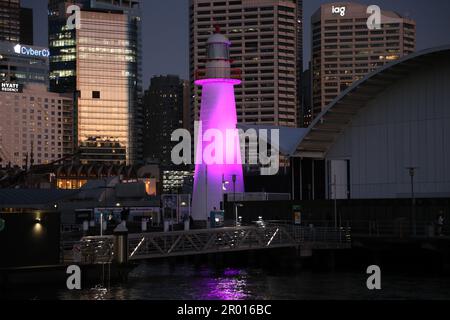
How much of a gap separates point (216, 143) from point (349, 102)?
61.7 ft

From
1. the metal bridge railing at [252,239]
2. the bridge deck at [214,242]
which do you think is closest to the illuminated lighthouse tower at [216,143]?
the metal bridge railing at [252,239]

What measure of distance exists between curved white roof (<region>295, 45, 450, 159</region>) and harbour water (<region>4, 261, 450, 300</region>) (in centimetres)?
1984

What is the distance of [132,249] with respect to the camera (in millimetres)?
61625

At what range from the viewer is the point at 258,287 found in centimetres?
5797

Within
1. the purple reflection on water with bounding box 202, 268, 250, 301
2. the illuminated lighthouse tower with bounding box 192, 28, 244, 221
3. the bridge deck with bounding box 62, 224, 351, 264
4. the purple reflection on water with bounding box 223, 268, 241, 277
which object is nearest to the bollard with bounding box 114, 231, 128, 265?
the bridge deck with bounding box 62, 224, 351, 264

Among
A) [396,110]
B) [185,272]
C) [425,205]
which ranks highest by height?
[396,110]

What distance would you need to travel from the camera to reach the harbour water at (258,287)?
52.3 meters

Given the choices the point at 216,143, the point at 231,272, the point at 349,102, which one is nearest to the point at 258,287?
the point at 231,272

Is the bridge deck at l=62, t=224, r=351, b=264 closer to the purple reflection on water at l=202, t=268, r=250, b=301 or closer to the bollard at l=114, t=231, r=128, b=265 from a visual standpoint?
the bollard at l=114, t=231, r=128, b=265

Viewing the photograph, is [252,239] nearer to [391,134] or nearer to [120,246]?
[120,246]
